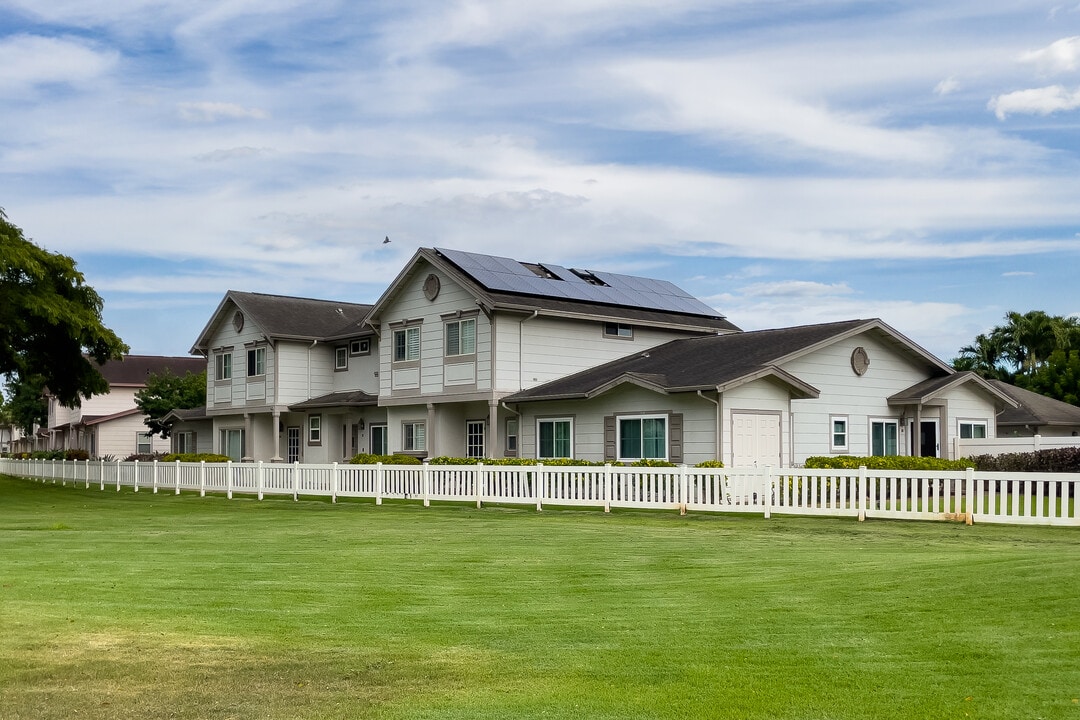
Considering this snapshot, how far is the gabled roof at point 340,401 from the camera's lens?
141 ft

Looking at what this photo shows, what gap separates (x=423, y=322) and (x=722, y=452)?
43.1 feet

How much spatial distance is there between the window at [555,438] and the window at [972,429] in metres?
12.4

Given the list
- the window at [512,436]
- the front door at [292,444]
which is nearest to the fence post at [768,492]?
the window at [512,436]

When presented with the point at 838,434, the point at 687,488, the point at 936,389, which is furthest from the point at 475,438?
the point at 687,488

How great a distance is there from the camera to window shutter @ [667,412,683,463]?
31359 mm

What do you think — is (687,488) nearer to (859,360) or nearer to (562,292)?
(859,360)

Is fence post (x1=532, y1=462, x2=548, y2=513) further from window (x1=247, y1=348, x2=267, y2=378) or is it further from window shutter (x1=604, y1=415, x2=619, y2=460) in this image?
window (x1=247, y1=348, x2=267, y2=378)

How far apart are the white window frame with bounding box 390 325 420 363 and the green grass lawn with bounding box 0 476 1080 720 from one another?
22964mm

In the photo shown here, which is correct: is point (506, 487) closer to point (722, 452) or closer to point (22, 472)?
point (722, 452)

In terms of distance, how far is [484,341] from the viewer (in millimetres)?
36656

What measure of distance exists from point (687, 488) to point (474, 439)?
1602 cm

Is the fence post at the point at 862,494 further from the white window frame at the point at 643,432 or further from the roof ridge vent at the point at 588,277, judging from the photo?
the roof ridge vent at the point at 588,277

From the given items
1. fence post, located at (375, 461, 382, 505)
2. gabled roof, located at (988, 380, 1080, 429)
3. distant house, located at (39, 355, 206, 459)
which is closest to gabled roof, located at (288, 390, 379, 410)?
fence post, located at (375, 461, 382, 505)

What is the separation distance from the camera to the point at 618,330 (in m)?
39.6
